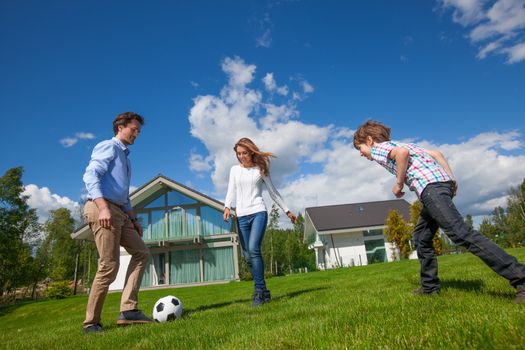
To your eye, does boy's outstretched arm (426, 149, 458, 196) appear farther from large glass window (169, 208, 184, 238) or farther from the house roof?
the house roof

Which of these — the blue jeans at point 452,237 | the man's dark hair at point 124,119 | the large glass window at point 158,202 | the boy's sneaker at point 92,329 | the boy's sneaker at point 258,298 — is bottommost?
the boy's sneaker at point 92,329

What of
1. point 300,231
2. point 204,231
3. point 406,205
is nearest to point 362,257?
point 406,205

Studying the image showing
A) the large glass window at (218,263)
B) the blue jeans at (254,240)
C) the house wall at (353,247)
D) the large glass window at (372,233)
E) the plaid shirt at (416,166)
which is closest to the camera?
the plaid shirt at (416,166)

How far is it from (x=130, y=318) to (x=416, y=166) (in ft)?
13.1

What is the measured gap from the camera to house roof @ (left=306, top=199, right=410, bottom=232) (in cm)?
3434

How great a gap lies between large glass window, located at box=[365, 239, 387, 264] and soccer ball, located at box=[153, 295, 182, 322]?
3180cm

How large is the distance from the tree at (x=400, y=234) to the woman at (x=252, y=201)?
76.0 ft

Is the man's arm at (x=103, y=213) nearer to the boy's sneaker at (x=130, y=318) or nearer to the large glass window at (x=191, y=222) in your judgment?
the boy's sneaker at (x=130, y=318)

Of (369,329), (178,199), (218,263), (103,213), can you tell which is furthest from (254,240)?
(178,199)

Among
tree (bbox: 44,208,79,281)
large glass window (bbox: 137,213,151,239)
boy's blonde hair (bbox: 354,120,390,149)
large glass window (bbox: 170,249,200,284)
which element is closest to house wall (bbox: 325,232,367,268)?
large glass window (bbox: 170,249,200,284)

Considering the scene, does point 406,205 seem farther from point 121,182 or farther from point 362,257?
point 121,182

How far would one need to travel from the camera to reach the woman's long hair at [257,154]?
18.5 ft

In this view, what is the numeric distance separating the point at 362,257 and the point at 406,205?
8.69 meters

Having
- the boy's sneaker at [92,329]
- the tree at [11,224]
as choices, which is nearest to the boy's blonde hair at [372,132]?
the boy's sneaker at [92,329]
